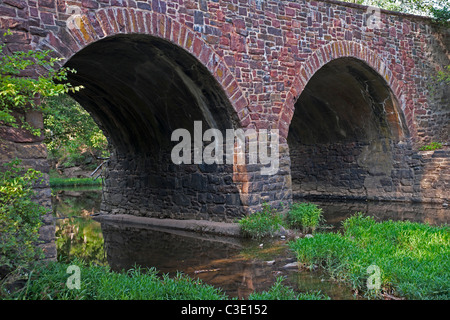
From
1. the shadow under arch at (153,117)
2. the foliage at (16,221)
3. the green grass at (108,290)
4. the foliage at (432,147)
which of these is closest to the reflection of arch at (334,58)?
the foliage at (432,147)

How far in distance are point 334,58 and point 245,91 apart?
2998mm

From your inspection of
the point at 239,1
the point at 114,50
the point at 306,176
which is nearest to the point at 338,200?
the point at 306,176

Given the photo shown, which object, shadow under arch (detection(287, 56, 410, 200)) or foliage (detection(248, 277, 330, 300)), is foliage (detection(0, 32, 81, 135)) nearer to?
foliage (detection(248, 277, 330, 300))

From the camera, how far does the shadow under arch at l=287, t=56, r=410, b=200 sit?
12.3m

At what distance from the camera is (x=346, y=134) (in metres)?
14.2

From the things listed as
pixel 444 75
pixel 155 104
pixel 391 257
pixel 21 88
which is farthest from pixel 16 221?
pixel 444 75

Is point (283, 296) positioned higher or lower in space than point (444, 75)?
lower

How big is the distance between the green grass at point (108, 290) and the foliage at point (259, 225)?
3315 mm

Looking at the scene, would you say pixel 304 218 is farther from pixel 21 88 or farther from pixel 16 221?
pixel 21 88

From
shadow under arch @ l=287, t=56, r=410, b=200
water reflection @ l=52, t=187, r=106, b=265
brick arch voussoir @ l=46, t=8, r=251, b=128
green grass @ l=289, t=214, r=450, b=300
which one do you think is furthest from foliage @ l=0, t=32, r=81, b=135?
shadow under arch @ l=287, t=56, r=410, b=200

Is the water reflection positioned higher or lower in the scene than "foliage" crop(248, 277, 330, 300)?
lower

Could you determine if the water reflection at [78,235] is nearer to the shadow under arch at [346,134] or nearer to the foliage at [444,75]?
the shadow under arch at [346,134]

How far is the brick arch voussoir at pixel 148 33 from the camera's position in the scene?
6.34 metres

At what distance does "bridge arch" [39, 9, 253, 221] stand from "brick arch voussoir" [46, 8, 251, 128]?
0.02 meters
